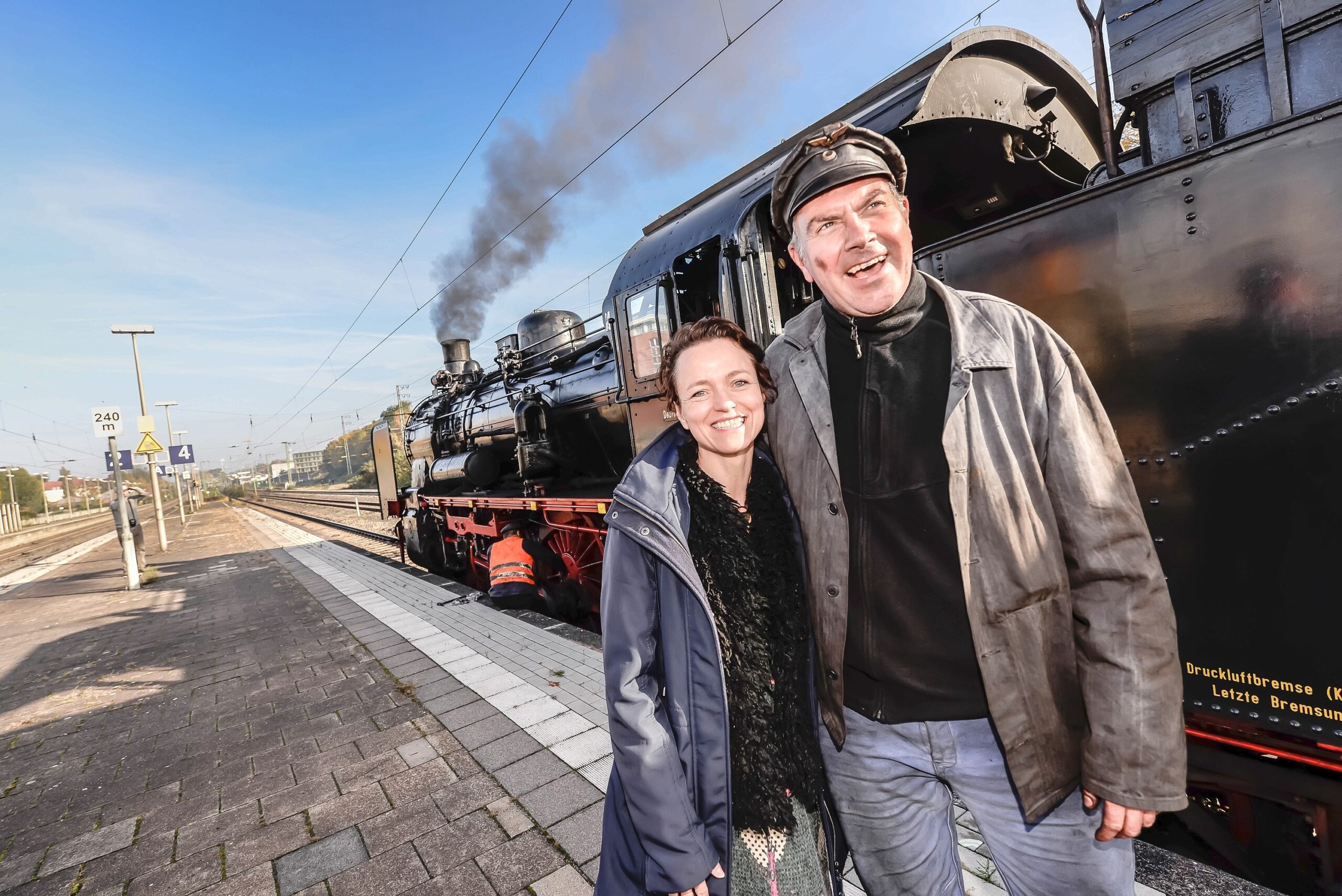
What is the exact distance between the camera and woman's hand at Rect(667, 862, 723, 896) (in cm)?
137

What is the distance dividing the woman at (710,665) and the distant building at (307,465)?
136 metres

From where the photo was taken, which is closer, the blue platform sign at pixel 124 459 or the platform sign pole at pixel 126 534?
the platform sign pole at pixel 126 534

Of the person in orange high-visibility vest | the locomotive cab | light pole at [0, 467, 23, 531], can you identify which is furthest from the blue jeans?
light pole at [0, 467, 23, 531]

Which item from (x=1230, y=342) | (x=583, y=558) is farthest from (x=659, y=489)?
(x=583, y=558)

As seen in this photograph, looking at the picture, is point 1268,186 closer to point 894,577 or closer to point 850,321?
point 850,321

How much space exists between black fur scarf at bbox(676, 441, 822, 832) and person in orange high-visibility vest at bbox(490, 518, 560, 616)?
5.08m

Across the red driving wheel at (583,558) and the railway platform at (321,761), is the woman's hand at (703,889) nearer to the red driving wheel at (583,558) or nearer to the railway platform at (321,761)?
the railway platform at (321,761)

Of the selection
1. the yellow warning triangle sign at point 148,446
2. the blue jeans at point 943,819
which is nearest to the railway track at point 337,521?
the yellow warning triangle sign at point 148,446

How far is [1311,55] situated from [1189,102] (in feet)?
0.96

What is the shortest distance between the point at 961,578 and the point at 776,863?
814mm

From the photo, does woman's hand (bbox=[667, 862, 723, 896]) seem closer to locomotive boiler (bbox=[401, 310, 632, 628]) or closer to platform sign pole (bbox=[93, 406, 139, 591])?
locomotive boiler (bbox=[401, 310, 632, 628])

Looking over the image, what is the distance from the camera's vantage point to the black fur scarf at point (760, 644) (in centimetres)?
145

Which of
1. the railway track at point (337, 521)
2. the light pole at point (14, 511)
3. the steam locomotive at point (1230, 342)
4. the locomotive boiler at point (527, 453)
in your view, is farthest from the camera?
the light pole at point (14, 511)

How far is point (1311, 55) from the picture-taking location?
192 centimetres
